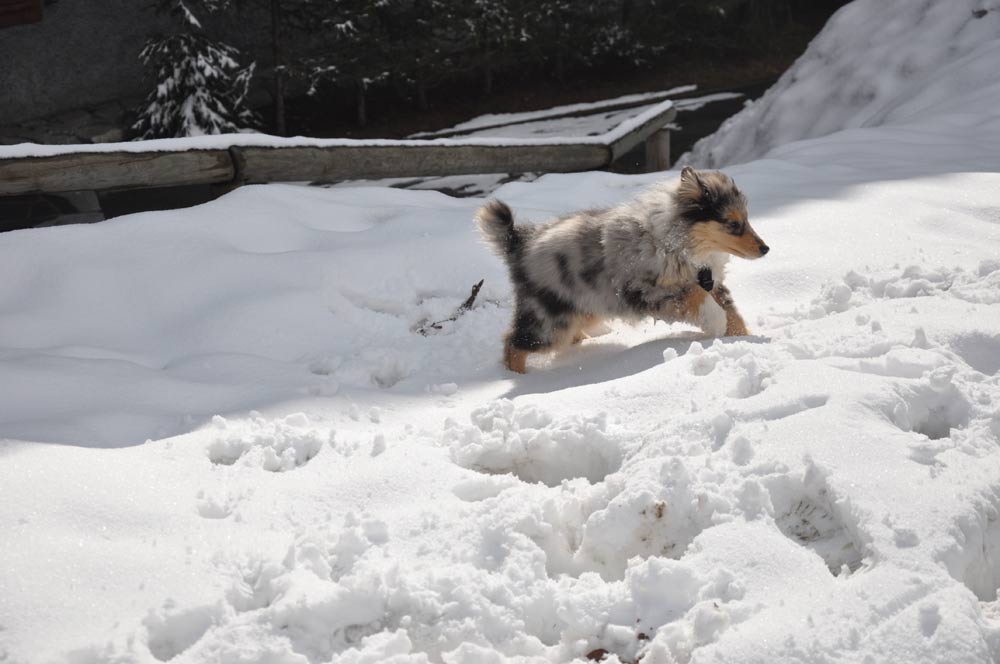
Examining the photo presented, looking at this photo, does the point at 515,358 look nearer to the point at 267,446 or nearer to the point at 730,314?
the point at 730,314

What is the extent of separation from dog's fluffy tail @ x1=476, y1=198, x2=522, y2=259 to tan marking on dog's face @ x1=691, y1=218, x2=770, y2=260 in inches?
32.4

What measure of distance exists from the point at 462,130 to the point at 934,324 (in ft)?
33.9

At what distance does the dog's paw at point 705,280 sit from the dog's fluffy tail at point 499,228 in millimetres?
851

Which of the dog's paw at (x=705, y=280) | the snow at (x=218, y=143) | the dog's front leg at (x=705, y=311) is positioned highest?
the snow at (x=218, y=143)

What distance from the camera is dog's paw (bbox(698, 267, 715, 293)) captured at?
411 cm

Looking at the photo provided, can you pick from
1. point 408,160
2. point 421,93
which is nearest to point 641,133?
point 408,160

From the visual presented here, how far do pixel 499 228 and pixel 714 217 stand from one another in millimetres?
970

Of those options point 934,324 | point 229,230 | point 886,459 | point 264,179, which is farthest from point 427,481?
point 264,179

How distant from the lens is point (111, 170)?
5.13m

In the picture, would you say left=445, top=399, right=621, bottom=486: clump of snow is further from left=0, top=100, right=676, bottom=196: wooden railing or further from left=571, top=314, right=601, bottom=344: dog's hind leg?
left=0, top=100, right=676, bottom=196: wooden railing

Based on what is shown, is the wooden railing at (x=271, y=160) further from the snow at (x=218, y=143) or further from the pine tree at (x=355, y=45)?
the pine tree at (x=355, y=45)

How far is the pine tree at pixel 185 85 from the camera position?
1093 centimetres

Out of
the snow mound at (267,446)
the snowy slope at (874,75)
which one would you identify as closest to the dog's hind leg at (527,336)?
the snow mound at (267,446)

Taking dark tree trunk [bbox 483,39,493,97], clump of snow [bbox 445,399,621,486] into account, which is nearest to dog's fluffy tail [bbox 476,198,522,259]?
clump of snow [bbox 445,399,621,486]
